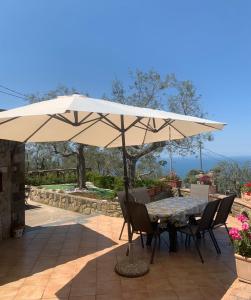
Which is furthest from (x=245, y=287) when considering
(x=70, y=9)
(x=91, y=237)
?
(x=70, y=9)

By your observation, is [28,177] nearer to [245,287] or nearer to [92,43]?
[92,43]

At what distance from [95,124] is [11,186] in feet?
9.21

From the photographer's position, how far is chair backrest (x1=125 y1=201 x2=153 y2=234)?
191 inches

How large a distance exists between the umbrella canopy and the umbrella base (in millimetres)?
2005

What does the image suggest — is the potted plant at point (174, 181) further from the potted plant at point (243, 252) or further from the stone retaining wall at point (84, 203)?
the potted plant at point (243, 252)

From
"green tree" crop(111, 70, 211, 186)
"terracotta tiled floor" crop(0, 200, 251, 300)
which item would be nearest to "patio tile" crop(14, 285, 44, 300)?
"terracotta tiled floor" crop(0, 200, 251, 300)

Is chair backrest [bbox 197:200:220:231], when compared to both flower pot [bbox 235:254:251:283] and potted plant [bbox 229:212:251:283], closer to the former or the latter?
potted plant [bbox 229:212:251:283]

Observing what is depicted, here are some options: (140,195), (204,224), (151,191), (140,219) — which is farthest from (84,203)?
(204,224)

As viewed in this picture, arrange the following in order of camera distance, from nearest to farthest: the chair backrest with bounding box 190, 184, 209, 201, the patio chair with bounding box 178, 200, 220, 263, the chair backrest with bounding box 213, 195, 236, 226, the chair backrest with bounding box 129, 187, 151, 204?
the patio chair with bounding box 178, 200, 220, 263, the chair backrest with bounding box 213, 195, 236, 226, the chair backrest with bounding box 129, 187, 151, 204, the chair backrest with bounding box 190, 184, 209, 201

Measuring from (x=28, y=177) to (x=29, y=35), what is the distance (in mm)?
7838

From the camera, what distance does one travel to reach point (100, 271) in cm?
475

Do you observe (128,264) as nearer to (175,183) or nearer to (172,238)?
(172,238)

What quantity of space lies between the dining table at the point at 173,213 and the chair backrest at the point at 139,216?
18cm

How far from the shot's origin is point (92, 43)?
58.3 ft
